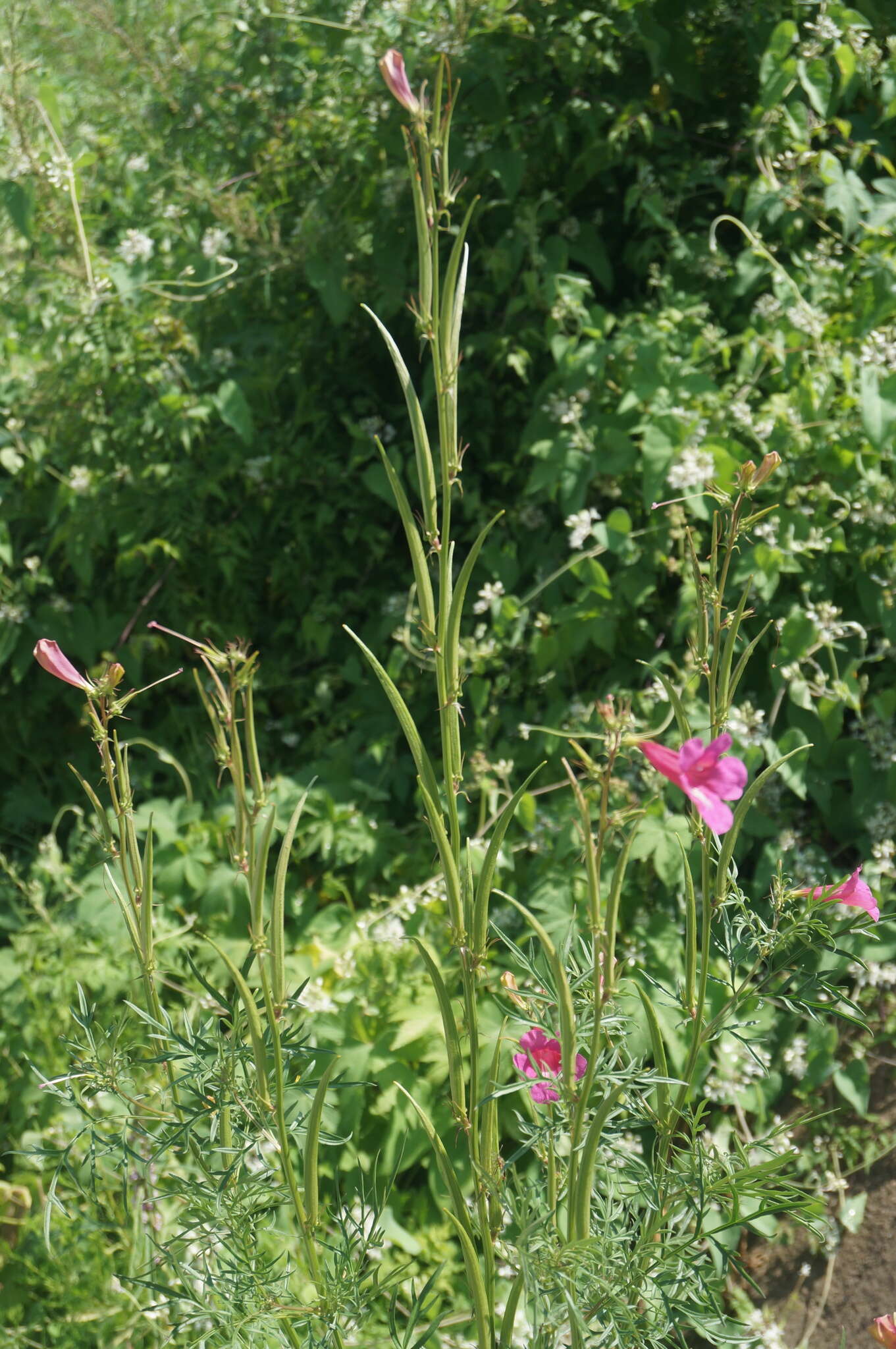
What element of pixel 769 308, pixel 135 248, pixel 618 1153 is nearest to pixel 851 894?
pixel 618 1153

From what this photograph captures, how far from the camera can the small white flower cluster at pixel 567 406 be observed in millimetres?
2184

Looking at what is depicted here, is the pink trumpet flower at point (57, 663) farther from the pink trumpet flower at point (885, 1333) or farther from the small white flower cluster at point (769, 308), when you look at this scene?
the small white flower cluster at point (769, 308)

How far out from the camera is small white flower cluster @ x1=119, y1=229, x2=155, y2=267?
2.50 m

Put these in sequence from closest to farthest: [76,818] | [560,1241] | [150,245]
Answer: [560,1241] → [150,245] → [76,818]

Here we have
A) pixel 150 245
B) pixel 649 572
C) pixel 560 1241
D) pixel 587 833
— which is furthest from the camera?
pixel 150 245

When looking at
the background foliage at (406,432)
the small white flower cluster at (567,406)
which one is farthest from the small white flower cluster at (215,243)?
the small white flower cluster at (567,406)

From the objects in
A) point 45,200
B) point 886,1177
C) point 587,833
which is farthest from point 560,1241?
point 45,200

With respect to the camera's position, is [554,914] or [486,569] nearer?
[554,914]

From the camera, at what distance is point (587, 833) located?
68 centimetres

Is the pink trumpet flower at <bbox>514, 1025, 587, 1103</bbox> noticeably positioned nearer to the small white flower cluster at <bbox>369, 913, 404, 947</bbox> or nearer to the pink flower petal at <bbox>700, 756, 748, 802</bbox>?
the pink flower petal at <bbox>700, 756, 748, 802</bbox>

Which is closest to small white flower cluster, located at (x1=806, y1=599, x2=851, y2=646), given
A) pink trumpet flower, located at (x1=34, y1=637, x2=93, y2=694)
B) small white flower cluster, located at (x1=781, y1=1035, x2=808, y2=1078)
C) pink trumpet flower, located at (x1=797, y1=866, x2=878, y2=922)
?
small white flower cluster, located at (x1=781, y1=1035, x2=808, y2=1078)

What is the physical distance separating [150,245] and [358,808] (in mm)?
1376

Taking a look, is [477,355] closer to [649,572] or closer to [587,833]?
[649,572]

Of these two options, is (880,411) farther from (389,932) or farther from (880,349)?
(389,932)
